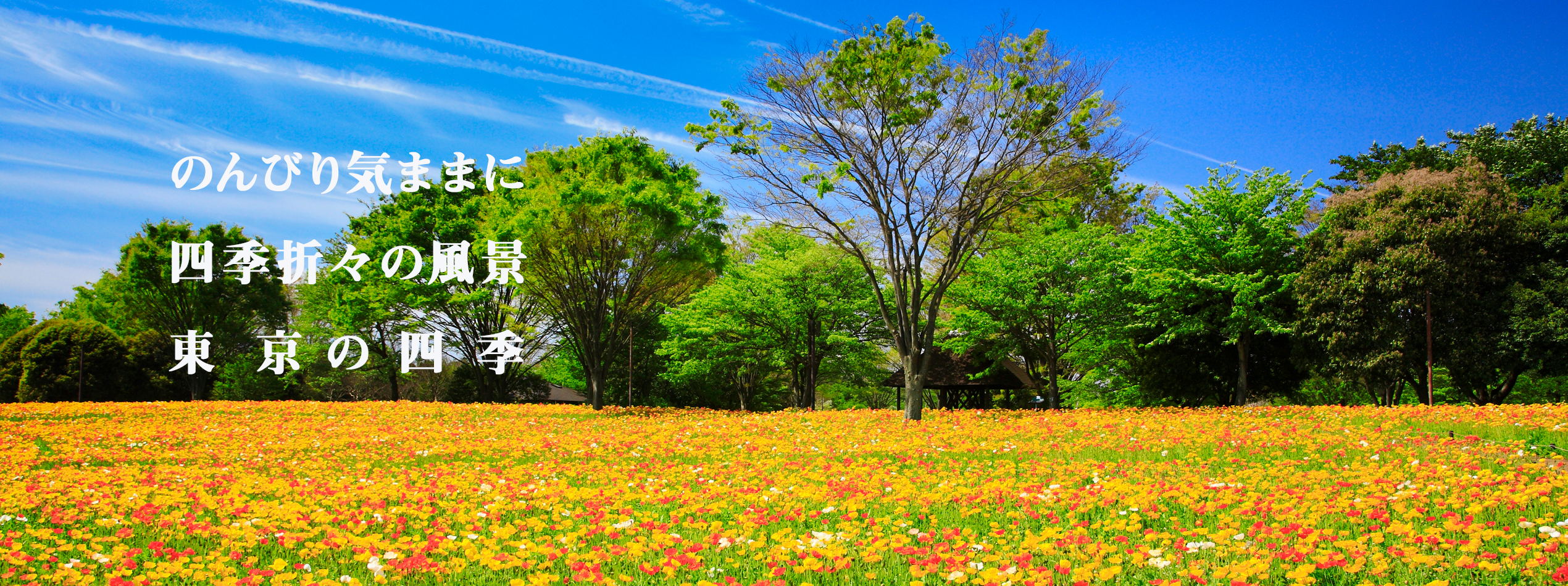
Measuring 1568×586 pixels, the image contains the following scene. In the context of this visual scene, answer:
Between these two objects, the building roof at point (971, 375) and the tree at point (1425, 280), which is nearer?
the tree at point (1425, 280)

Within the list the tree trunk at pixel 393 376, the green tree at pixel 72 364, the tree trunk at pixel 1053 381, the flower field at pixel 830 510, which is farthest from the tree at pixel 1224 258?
the green tree at pixel 72 364

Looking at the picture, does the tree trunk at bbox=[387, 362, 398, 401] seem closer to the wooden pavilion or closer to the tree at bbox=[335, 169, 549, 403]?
the tree at bbox=[335, 169, 549, 403]

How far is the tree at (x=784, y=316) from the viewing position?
2919 cm

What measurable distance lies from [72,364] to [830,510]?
37.5 meters

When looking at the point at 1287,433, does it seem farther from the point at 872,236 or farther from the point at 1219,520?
the point at 872,236

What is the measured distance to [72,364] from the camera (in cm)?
3112

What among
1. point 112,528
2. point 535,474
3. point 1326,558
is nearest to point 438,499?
point 535,474

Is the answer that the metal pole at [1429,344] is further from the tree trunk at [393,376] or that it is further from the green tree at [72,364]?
the green tree at [72,364]

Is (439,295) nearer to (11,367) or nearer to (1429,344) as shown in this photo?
(11,367)

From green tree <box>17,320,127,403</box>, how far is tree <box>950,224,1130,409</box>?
33301 mm

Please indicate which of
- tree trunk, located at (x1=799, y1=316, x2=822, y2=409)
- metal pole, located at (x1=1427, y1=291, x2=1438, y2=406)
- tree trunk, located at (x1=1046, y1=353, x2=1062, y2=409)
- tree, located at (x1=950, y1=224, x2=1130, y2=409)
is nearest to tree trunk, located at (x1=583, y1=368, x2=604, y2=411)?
tree trunk, located at (x1=799, y1=316, x2=822, y2=409)

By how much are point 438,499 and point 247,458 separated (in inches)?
232

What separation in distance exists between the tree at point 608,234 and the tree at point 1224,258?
47.2ft

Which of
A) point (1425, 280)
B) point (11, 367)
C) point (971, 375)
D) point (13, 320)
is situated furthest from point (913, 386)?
point (13, 320)
